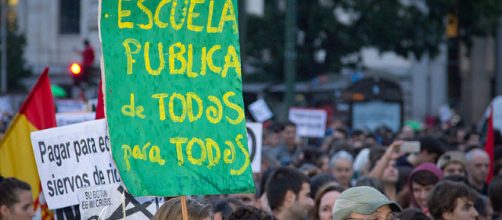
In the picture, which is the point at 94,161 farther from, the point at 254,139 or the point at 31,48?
the point at 31,48

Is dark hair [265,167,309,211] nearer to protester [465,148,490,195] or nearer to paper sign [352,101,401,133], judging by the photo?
protester [465,148,490,195]

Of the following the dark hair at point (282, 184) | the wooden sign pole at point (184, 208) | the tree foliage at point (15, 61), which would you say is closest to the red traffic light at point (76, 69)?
the dark hair at point (282, 184)

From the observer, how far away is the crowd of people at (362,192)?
21.8ft

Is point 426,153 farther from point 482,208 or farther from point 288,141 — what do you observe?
point 288,141

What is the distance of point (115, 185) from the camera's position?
23.4 feet

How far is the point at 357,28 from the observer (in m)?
36.2

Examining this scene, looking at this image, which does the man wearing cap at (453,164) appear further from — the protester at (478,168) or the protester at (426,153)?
the protester at (478,168)

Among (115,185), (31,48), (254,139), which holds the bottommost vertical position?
(31,48)

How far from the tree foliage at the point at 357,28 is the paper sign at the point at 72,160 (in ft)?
91.4

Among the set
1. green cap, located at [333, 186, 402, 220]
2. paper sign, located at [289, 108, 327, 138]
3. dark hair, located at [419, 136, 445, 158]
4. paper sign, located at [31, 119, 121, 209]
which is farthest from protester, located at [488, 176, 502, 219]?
paper sign, located at [289, 108, 327, 138]

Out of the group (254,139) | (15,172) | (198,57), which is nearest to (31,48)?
(254,139)

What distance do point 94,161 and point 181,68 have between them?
127 cm

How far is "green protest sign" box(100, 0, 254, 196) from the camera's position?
6.18 metres

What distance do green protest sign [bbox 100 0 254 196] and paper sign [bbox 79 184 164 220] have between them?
842 millimetres
